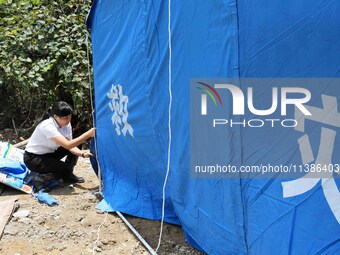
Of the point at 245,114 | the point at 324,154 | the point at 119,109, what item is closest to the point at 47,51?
the point at 119,109

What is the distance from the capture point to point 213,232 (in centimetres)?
240

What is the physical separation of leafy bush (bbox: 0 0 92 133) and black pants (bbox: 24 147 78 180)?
1540 millimetres

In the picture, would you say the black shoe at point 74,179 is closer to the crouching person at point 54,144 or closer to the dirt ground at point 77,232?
the crouching person at point 54,144

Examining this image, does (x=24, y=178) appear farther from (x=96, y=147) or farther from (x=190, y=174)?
(x=190, y=174)

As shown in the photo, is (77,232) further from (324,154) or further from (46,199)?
(324,154)

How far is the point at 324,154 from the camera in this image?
1.87 metres

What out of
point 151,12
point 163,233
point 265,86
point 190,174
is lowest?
point 163,233

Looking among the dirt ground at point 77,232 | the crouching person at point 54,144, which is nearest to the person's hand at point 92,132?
the crouching person at point 54,144

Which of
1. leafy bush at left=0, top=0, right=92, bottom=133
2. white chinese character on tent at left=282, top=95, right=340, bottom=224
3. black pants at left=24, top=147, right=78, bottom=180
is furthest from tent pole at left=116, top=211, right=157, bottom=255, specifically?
leafy bush at left=0, top=0, right=92, bottom=133

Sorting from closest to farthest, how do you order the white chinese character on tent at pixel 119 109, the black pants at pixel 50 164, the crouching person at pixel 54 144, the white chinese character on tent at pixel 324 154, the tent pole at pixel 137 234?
the white chinese character on tent at pixel 324 154 < the tent pole at pixel 137 234 < the white chinese character on tent at pixel 119 109 < the crouching person at pixel 54 144 < the black pants at pixel 50 164

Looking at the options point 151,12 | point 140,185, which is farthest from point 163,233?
point 151,12

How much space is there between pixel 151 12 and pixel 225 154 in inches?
43.0

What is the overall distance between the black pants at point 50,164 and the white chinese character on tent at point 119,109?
0.98 m

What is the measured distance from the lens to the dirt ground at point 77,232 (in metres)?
2.93
